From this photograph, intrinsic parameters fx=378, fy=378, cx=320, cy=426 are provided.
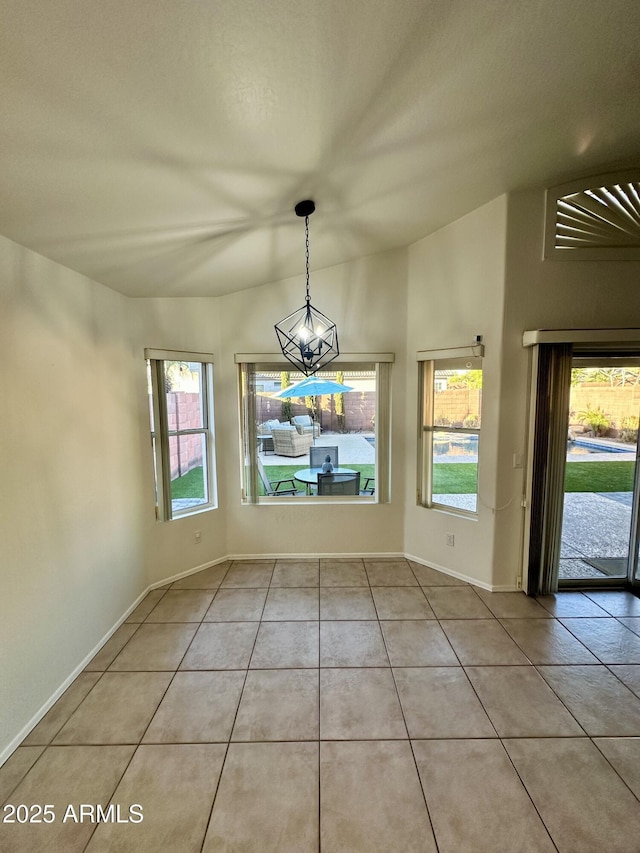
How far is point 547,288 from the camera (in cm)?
316

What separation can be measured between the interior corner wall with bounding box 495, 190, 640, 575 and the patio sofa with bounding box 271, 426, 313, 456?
2123 millimetres

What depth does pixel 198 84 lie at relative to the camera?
1.34 metres

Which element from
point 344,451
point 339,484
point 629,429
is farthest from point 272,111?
point 629,429

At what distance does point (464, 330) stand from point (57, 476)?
338 cm

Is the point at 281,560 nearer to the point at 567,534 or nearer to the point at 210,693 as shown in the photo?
the point at 210,693

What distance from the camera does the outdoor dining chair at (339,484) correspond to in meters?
4.11

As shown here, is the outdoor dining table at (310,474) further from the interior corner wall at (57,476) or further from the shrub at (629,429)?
the shrub at (629,429)

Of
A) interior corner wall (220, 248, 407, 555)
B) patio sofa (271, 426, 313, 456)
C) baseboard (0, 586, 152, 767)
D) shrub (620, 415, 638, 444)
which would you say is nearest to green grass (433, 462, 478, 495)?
interior corner wall (220, 248, 407, 555)

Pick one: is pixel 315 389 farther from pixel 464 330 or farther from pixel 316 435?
pixel 464 330

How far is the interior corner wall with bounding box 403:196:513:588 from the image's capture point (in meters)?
3.24

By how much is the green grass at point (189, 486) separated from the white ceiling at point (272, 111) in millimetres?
1918

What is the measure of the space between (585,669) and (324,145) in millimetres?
3514

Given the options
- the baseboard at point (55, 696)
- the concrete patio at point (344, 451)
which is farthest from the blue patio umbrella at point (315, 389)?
the baseboard at point (55, 696)

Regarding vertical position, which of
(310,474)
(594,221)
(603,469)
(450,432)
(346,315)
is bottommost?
(310,474)
